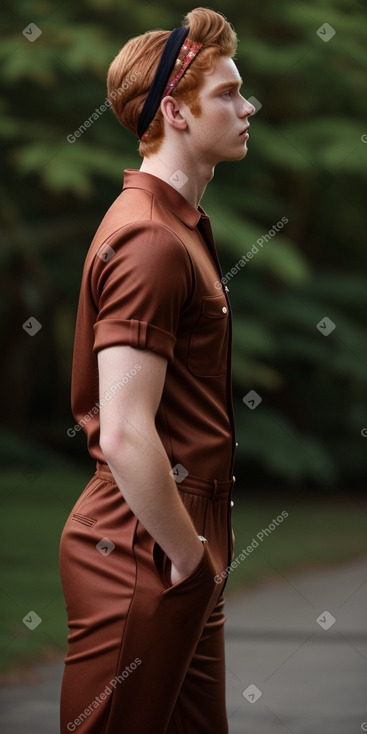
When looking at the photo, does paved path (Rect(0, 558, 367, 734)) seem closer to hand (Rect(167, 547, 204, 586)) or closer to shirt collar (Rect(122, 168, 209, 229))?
hand (Rect(167, 547, 204, 586))

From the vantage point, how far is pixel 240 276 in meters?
11.6

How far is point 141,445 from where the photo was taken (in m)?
2.50

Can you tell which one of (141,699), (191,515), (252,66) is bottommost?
(252,66)

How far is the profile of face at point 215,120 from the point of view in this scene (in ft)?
9.20

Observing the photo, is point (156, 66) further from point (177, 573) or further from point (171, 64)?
point (177, 573)

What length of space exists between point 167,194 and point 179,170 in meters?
0.08

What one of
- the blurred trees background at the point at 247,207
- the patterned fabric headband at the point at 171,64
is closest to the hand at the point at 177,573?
the patterned fabric headband at the point at 171,64

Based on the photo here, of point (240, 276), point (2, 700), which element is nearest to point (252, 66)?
point (240, 276)

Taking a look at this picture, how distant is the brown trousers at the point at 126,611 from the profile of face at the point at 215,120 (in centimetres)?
77

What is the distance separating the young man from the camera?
252 centimetres

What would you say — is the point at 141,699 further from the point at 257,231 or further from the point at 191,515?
the point at 257,231

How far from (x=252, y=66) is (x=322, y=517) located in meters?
4.23

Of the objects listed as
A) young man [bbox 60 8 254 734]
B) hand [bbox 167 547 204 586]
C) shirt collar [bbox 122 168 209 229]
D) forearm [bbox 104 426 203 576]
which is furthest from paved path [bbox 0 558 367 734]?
shirt collar [bbox 122 168 209 229]

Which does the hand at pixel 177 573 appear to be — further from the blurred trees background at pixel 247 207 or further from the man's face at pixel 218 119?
the blurred trees background at pixel 247 207
